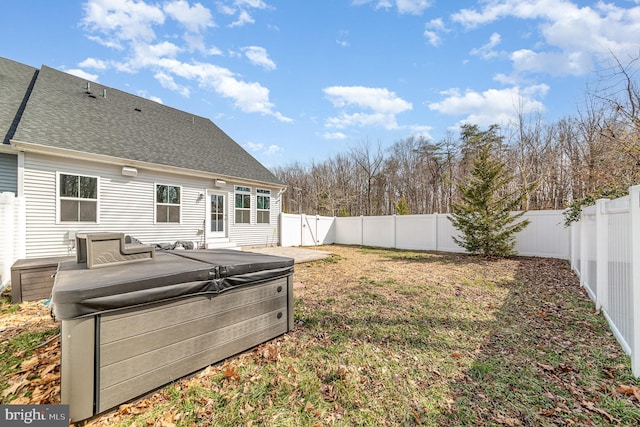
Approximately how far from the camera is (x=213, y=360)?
2.53m

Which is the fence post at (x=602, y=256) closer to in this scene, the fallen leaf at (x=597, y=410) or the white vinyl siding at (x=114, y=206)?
the fallen leaf at (x=597, y=410)

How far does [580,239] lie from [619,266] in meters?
3.34

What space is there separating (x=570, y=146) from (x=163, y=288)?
19656 mm

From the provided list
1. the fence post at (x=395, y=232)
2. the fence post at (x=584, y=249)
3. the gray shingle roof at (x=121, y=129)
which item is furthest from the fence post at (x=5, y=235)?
the fence post at (x=395, y=232)

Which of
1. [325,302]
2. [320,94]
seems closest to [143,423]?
[325,302]

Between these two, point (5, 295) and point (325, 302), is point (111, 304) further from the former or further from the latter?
point (5, 295)

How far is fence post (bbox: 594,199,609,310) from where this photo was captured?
3506mm

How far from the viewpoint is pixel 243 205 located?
444 inches

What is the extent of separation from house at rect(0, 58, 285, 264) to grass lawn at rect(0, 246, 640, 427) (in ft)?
13.0

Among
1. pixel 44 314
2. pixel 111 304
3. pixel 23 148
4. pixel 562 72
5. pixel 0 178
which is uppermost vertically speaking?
pixel 562 72

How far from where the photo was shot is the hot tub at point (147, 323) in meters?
1.77

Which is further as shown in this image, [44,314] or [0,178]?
[0,178]

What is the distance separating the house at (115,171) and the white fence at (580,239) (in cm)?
321

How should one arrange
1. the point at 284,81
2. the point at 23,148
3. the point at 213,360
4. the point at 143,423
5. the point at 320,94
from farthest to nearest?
the point at 320,94 < the point at 284,81 < the point at 23,148 < the point at 213,360 < the point at 143,423
